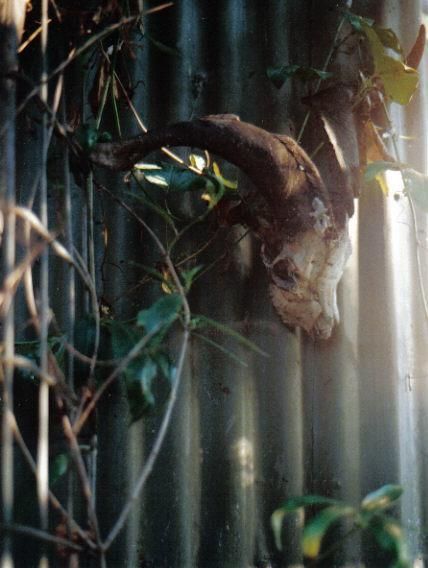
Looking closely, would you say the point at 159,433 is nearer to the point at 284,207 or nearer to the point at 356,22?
the point at 284,207

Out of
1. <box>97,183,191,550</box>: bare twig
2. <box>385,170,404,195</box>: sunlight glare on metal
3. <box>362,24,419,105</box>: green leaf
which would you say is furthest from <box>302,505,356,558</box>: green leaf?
<box>362,24,419,105</box>: green leaf

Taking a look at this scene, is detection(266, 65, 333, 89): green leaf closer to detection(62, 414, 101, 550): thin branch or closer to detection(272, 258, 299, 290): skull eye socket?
detection(272, 258, 299, 290): skull eye socket

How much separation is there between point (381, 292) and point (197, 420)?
25.1 inches

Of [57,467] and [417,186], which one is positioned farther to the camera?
[417,186]

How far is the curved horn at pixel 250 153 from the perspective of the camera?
5.32 ft

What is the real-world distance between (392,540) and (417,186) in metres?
0.98

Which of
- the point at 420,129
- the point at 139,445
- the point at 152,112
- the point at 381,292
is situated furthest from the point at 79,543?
the point at 420,129

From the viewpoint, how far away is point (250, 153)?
1.63 metres

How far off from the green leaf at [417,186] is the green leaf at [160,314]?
801mm

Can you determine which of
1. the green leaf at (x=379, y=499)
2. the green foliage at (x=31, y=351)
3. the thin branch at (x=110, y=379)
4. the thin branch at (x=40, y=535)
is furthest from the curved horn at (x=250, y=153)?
the thin branch at (x=40, y=535)

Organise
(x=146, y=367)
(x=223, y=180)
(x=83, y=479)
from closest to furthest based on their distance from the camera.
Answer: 1. (x=83, y=479)
2. (x=146, y=367)
3. (x=223, y=180)

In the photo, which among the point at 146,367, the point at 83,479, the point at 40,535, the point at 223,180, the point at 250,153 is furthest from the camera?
the point at 223,180

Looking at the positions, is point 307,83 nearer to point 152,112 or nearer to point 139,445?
point 152,112

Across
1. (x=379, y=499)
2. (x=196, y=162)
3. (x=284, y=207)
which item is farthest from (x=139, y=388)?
(x=196, y=162)
